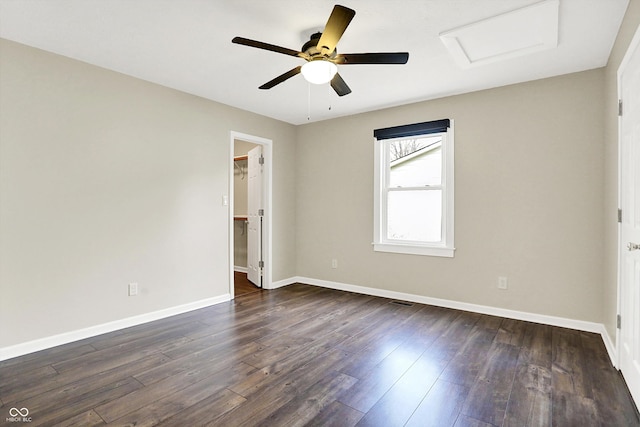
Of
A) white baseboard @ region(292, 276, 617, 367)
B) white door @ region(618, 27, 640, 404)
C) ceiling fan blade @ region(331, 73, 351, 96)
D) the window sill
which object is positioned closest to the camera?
white door @ region(618, 27, 640, 404)

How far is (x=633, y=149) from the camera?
6.79ft

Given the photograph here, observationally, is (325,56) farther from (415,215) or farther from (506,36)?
(415,215)

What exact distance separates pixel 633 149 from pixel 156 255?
13.4ft

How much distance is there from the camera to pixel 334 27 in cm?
194

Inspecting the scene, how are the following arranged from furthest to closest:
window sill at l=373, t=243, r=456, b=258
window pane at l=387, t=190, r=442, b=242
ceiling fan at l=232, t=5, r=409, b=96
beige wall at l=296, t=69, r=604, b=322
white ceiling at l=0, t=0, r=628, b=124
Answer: window pane at l=387, t=190, r=442, b=242 < window sill at l=373, t=243, r=456, b=258 < beige wall at l=296, t=69, r=604, b=322 < white ceiling at l=0, t=0, r=628, b=124 < ceiling fan at l=232, t=5, r=409, b=96

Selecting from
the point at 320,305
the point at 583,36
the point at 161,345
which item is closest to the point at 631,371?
the point at 583,36

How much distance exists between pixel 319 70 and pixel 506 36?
4.90 feet

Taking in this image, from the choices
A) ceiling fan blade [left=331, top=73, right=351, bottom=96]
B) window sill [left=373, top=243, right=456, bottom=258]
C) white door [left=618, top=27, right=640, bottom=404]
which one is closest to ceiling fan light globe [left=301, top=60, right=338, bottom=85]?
ceiling fan blade [left=331, top=73, right=351, bottom=96]

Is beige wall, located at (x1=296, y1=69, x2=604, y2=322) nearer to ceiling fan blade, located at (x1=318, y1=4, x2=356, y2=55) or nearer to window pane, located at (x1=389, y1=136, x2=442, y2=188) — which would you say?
window pane, located at (x1=389, y1=136, x2=442, y2=188)

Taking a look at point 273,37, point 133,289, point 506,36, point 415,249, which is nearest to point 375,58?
point 273,37

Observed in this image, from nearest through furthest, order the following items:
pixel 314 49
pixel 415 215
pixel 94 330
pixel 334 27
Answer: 1. pixel 334 27
2. pixel 314 49
3. pixel 94 330
4. pixel 415 215

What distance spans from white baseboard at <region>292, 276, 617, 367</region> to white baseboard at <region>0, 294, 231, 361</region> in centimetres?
184

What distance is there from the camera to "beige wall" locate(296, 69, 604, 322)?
123 inches

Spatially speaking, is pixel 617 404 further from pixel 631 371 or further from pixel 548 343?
pixel 548 343
